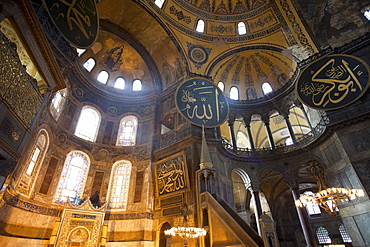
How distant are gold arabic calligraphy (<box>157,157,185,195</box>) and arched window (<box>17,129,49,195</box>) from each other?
4.78 m

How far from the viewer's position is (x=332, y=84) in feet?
31.0

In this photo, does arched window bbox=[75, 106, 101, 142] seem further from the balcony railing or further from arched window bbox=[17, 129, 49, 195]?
the balcony railing

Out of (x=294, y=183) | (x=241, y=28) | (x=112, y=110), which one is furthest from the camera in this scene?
(x=241, y=28)

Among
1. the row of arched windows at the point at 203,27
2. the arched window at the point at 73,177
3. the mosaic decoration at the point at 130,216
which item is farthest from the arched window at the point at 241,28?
the mosaic decoration at the point at 130,216

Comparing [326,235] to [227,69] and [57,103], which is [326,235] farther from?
[57,103]

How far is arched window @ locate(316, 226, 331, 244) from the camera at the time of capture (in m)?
13.4

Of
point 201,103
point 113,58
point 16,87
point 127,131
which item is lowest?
point 16,87

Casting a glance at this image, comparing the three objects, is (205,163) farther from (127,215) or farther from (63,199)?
(63,199)

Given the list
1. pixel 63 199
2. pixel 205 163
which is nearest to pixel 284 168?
pixel 205 163

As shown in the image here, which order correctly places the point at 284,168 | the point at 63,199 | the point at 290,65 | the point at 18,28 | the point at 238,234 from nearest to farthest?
the point at 18,28, the point at 238,234, the point at 63,199, the point at 284,168, the point at 290,65

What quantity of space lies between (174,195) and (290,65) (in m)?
10.2

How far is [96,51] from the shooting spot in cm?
1198

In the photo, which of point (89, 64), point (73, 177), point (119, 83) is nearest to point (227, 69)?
point (119, 83)

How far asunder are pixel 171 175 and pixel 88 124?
5121 millimetres
